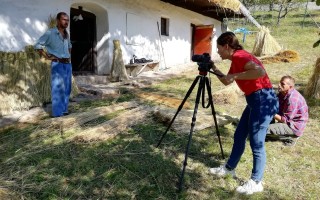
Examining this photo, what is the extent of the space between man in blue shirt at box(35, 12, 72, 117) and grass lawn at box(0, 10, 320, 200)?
56 centimetres

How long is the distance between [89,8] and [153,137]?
4.99m

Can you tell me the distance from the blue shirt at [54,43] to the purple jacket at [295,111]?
322cm

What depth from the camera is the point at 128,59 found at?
29.0 ft

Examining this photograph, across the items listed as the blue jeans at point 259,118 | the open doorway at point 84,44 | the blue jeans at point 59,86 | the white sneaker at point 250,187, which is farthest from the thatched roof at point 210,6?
the white sneaker at point 250,187

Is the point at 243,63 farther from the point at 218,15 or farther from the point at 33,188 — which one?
the point at 218,15

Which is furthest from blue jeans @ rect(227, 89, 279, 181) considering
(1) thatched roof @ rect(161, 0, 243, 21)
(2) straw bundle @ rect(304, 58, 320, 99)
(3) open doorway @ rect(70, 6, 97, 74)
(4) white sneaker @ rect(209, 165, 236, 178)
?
(1) thatched roof @ rect(161, 0, 243, 21)

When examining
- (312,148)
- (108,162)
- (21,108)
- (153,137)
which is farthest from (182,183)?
(21,108)

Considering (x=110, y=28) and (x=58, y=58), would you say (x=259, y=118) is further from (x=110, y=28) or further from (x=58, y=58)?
(x=110, y=28)

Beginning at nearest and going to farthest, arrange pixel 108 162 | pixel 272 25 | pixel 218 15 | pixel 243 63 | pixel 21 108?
pixel 243 63
pixel 108 162
pixel 21 108
pixel 218 15
pixel 272 25

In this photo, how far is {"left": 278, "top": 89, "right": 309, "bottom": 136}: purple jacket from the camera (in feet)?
12.9

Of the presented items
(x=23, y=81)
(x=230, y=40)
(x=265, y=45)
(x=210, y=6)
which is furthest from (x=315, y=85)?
(x=265, y=45)

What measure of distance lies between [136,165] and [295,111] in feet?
7.28

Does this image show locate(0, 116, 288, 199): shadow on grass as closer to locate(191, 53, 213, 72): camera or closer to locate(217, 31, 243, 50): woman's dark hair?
locate(191, 53, 213, 72): camera

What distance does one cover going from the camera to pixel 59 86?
183 inches
